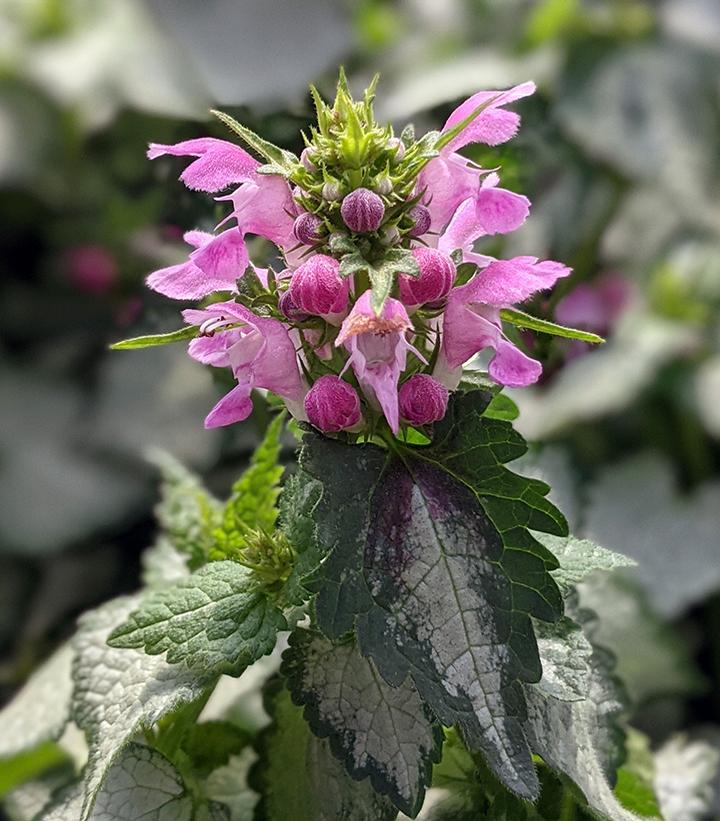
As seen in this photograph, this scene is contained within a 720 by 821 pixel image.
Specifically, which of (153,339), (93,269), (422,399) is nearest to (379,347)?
(422,399)

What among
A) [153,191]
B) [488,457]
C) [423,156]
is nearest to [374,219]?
[423,156]

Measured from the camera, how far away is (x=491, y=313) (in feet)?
2.14

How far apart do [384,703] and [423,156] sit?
342 millimetres

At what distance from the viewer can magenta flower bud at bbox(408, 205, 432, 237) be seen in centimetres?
63

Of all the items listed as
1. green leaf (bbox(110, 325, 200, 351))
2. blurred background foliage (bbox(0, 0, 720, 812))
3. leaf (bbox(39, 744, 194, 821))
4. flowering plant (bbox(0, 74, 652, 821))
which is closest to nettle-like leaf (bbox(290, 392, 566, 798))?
flowering plant (bbox(0, 74, 652, 821))

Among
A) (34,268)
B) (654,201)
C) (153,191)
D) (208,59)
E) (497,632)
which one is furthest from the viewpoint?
(34,268)

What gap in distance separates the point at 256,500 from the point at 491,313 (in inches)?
10.7

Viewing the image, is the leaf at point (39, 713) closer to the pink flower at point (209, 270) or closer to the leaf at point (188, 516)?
the leaf at point (188, 516)

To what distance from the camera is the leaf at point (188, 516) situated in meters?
0.91

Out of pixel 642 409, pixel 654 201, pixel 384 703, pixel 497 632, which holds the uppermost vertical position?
pixel 497 632

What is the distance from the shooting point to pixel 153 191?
1.33 m

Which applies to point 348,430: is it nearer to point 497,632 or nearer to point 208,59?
point 497,632

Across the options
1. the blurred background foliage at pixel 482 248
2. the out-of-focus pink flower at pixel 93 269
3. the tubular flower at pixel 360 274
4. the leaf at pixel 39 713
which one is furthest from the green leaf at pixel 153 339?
the out-of-focus pink flower at pixel 93 269

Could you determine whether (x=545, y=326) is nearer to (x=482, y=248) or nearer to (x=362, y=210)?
(x=362, y=210)
